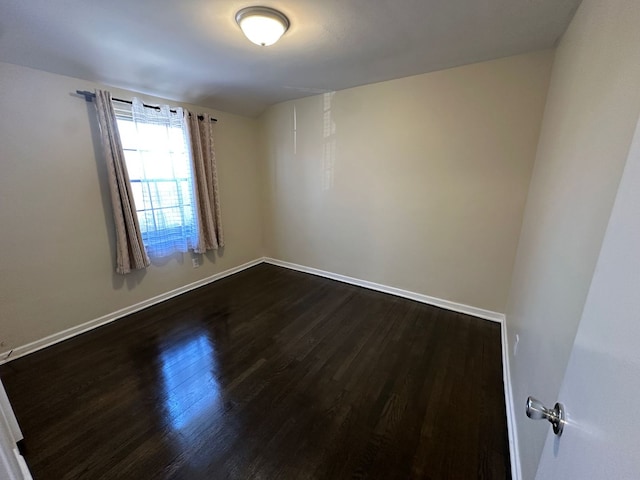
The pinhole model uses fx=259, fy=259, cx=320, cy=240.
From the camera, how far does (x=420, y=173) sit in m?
2.70

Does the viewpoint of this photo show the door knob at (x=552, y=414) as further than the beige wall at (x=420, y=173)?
No

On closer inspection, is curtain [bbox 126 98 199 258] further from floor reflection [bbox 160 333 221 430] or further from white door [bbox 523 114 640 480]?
white door [bbox 523 114 640 480]

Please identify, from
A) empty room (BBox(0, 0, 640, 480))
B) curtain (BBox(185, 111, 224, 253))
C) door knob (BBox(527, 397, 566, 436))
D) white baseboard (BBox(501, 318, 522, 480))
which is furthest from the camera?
curtain (BBox(185, 111, 224, 253))

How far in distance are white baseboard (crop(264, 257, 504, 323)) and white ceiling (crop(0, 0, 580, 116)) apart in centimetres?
228

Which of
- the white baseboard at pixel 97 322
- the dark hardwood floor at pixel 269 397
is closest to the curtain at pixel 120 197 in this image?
the white baseboard at pixel 97 322

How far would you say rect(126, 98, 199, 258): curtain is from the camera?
2627 millimetres

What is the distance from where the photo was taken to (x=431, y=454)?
53.7 inches

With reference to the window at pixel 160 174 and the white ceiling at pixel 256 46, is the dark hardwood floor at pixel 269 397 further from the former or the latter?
the white ceiling at pixel 256 46

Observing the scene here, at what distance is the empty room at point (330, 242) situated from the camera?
0.91 meters

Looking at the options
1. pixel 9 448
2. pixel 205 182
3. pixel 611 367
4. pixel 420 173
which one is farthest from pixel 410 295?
pixel 9 448

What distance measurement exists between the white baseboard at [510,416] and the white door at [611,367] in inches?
39.5

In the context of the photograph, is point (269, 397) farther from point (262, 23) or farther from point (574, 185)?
point (262, 23)

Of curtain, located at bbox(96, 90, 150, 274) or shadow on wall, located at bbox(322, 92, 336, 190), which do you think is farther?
shadow on wall, located at bbox(322, 92, 336, 190)

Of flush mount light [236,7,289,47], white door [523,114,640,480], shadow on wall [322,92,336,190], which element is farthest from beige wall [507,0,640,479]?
shadow on wall [322,92,336,190]
